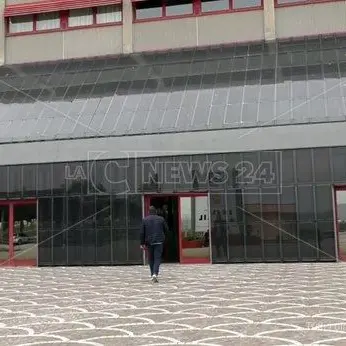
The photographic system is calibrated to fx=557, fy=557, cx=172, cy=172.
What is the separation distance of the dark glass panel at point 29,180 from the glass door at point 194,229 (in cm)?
517

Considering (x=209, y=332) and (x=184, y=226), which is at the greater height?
(x=184, y=226)

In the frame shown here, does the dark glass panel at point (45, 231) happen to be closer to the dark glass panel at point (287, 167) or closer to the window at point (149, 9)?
the dark glass panel at point (287, 167)

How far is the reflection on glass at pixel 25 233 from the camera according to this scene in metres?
19.5

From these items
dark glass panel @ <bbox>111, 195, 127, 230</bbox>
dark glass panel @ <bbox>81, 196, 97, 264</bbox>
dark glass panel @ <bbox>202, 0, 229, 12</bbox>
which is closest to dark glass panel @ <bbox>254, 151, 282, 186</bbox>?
dark glass panel @ <bbox>111, 195, 127, 230</bbox>

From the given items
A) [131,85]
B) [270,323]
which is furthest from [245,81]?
[270,323]

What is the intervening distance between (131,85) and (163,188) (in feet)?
17.0

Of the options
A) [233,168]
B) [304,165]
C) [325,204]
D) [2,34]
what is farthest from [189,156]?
[2,34]

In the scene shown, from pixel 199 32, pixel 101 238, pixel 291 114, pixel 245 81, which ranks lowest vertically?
pixel 101 238

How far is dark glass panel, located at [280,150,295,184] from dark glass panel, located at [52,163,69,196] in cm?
735

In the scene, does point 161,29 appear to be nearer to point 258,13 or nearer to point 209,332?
point 258,13

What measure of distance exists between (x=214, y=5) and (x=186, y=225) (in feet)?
37.3

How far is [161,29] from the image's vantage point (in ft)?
82.3

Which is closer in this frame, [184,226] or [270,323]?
[270,323]

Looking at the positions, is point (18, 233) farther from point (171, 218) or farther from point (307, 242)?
point (307, 242)
